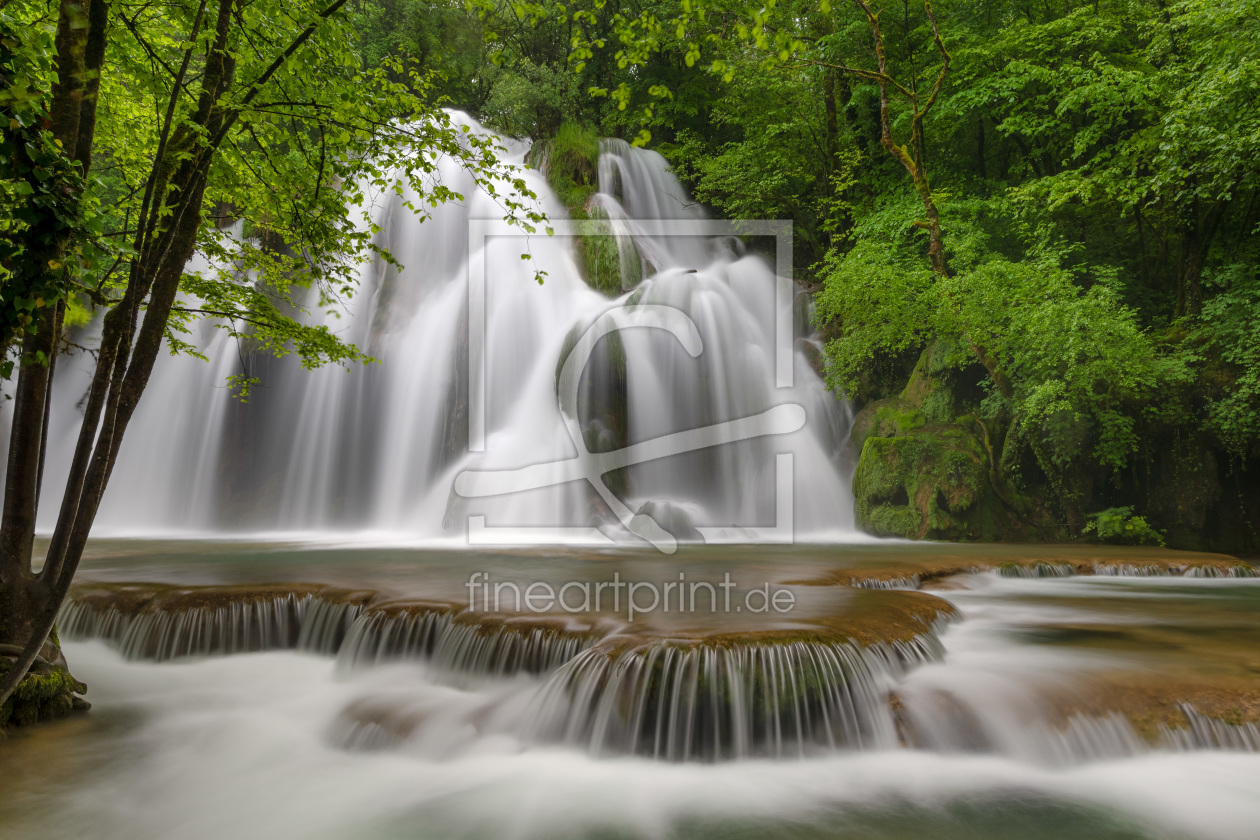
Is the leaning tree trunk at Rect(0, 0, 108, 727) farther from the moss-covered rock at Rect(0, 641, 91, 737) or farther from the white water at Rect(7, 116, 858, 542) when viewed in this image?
the white water at Rect(7, 116, 858, 542)

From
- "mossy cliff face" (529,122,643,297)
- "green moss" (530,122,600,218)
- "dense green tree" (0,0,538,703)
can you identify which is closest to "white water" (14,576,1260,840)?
"dense green tree" (0,0,538,703)

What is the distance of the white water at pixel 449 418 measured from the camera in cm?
1379

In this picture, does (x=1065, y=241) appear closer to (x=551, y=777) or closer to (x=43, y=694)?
(x=551, y=777)

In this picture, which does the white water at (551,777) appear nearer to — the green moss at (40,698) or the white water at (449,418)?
the green moss at (40,698)

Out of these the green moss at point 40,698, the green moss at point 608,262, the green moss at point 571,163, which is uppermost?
the green moss at point 571,163

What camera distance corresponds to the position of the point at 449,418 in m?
14.5

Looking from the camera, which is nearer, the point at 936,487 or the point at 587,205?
the point at 936,487

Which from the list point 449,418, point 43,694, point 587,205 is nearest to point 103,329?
point 43,694

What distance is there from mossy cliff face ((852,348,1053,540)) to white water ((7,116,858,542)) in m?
0.91

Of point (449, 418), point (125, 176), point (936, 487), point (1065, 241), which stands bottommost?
point (936, 487)

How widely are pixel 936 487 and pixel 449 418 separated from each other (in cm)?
963

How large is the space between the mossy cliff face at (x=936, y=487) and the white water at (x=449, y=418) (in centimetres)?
91

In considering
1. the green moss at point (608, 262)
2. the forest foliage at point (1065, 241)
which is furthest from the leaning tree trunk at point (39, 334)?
the green moss at point (608, 262)

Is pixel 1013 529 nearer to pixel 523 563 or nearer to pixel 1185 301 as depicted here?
pixel 1185 301
